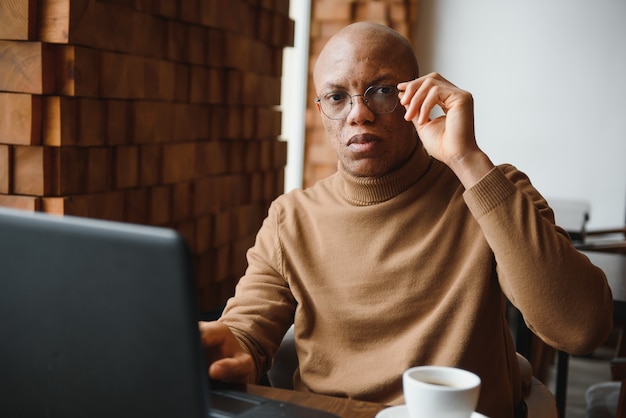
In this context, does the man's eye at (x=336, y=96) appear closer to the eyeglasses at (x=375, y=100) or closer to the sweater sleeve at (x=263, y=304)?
the eyeglasses at (x=375, y=100)

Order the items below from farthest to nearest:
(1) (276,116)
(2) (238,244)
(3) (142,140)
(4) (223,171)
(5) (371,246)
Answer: (1) (276,116) < (2) (238,244) < (4) (223,171) < (3) (142,140) < (5) (371,246)

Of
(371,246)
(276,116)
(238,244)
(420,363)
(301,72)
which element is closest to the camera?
(420,363)

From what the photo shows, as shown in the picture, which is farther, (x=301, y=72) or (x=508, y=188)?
(x=301, y=72)

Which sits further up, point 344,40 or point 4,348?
point 344,40

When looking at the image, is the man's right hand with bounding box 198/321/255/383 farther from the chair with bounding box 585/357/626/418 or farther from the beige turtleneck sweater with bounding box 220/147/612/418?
the chair with bounding box 585/357/626/418

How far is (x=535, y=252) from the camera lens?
134 cm

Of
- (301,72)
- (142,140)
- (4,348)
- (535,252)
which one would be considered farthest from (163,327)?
(301,72)

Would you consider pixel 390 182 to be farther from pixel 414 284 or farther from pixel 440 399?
pixel 440 399

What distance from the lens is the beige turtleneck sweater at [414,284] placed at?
4.46 ft

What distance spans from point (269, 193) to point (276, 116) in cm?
37

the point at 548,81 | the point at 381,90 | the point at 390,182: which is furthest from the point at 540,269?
the point at 548,81

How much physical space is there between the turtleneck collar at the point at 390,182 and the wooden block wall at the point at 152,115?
841 millimetres

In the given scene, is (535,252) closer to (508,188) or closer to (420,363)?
(508,188)

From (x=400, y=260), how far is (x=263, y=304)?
12.3 inches
